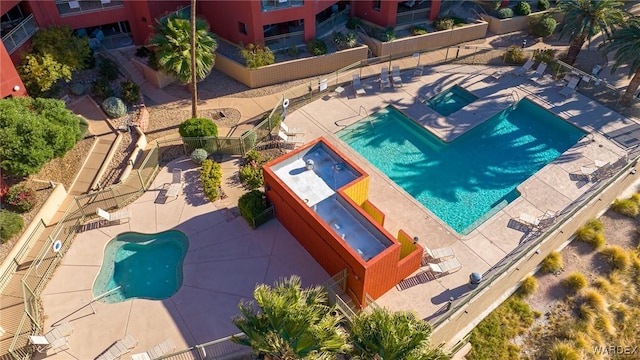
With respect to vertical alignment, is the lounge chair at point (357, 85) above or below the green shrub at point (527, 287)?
above

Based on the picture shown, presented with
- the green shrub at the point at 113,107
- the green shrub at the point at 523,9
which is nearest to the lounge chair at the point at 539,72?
the green shrub at the point at 523,9

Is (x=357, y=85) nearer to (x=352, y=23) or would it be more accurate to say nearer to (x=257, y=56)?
(x=352, y=23)

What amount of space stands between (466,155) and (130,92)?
66.2ft

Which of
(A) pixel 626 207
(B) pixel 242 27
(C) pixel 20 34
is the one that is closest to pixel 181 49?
Answer: (B) pixel 242 27

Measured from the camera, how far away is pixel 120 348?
18.5 meters

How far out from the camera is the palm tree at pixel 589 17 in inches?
1131

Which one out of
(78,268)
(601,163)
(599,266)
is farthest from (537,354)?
(78,268)

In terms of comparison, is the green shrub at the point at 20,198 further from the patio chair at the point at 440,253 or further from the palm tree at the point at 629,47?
the palm tree at the point at 629,47

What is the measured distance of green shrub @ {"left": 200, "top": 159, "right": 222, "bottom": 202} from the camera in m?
24.2

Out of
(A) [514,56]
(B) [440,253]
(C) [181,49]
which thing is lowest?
(B) [440,253]

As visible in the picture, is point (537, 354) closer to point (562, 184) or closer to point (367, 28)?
point (562, 184)

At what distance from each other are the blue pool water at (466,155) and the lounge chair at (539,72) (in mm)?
2548

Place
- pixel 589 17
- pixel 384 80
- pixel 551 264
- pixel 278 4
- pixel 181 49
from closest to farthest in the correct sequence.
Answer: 1. pixel 551 264
2. pixel 181 49
3. pixel 589 17
4. pixel 278 4
5. pixel 384 80

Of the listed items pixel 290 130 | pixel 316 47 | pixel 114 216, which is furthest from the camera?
pixel 316 47
